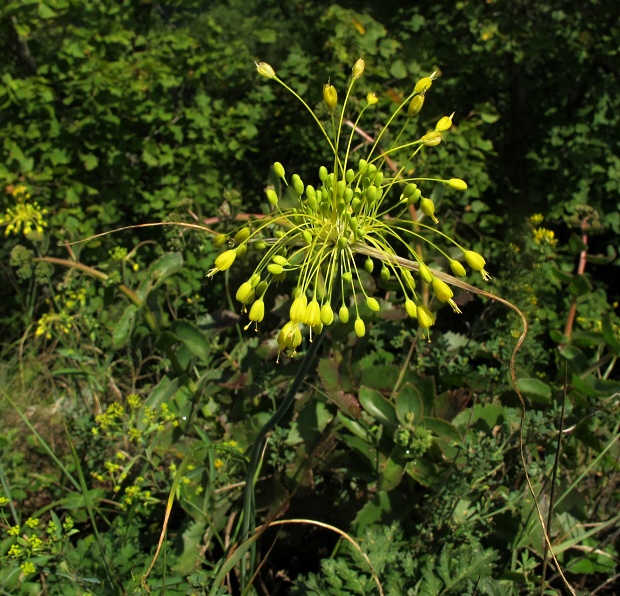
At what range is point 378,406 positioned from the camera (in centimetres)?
217

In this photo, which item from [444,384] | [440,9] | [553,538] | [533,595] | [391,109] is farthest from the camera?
[440,9]

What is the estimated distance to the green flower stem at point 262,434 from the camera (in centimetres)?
145

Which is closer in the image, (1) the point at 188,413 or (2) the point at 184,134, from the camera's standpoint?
(1) the point at 188,413

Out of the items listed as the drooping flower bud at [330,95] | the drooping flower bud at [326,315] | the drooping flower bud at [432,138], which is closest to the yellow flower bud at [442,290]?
the drooping flower bud at [326,315]

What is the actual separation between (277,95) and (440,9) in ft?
4.15

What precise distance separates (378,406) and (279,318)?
1311 mm

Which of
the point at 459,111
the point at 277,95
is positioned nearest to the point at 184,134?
the point at 277,95

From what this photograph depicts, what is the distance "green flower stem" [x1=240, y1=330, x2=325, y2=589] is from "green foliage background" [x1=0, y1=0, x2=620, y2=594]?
0.62 feet

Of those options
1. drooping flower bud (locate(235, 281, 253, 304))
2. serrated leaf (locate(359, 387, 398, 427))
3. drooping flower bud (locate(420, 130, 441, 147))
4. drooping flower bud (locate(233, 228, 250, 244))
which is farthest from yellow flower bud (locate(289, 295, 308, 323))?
serrated leaf (locate(359, 387, 398, 427))

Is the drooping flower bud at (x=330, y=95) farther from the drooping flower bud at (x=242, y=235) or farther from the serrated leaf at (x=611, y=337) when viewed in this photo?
the serrated leaf at (x=611, y=337)

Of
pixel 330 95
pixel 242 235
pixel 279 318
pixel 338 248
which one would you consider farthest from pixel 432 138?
pixel 279 318

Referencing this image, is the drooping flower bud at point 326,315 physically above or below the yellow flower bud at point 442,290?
below

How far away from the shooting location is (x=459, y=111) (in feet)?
13.6

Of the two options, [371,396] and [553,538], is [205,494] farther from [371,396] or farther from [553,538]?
[553,538]
